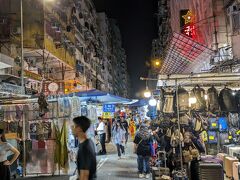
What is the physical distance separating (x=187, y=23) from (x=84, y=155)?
19381 millimetres

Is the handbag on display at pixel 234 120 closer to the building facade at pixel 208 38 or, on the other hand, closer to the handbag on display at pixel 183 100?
the handbag on display at pixel 183 100

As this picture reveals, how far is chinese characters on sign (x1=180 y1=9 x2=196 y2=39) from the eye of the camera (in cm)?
2262

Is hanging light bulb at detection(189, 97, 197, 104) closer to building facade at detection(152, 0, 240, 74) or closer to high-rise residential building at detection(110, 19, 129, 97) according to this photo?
building facade at detection(152, 0, 240, 74)

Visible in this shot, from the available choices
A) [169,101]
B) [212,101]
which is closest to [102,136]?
[169,101]

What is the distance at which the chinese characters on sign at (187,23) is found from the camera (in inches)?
891

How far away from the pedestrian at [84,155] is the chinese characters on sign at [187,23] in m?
17.9

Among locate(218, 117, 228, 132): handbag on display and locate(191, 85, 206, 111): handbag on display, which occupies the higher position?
locate(191, 85, 206, 111): handbag on display

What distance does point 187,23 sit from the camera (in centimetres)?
2341

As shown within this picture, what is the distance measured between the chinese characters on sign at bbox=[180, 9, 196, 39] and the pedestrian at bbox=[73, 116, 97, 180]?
1793 cm

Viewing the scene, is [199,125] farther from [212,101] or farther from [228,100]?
[228,100]

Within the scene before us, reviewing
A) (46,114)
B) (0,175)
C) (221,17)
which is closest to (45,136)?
(46,114)

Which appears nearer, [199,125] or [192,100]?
[192,100]

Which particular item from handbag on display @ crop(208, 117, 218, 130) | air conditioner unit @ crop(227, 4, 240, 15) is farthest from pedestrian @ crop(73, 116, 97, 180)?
→ air conditioner unit @ crop(227, 4, 240, 15)

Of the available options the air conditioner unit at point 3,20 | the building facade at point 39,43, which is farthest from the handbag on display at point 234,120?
the air conditioner unit at point 3,20
